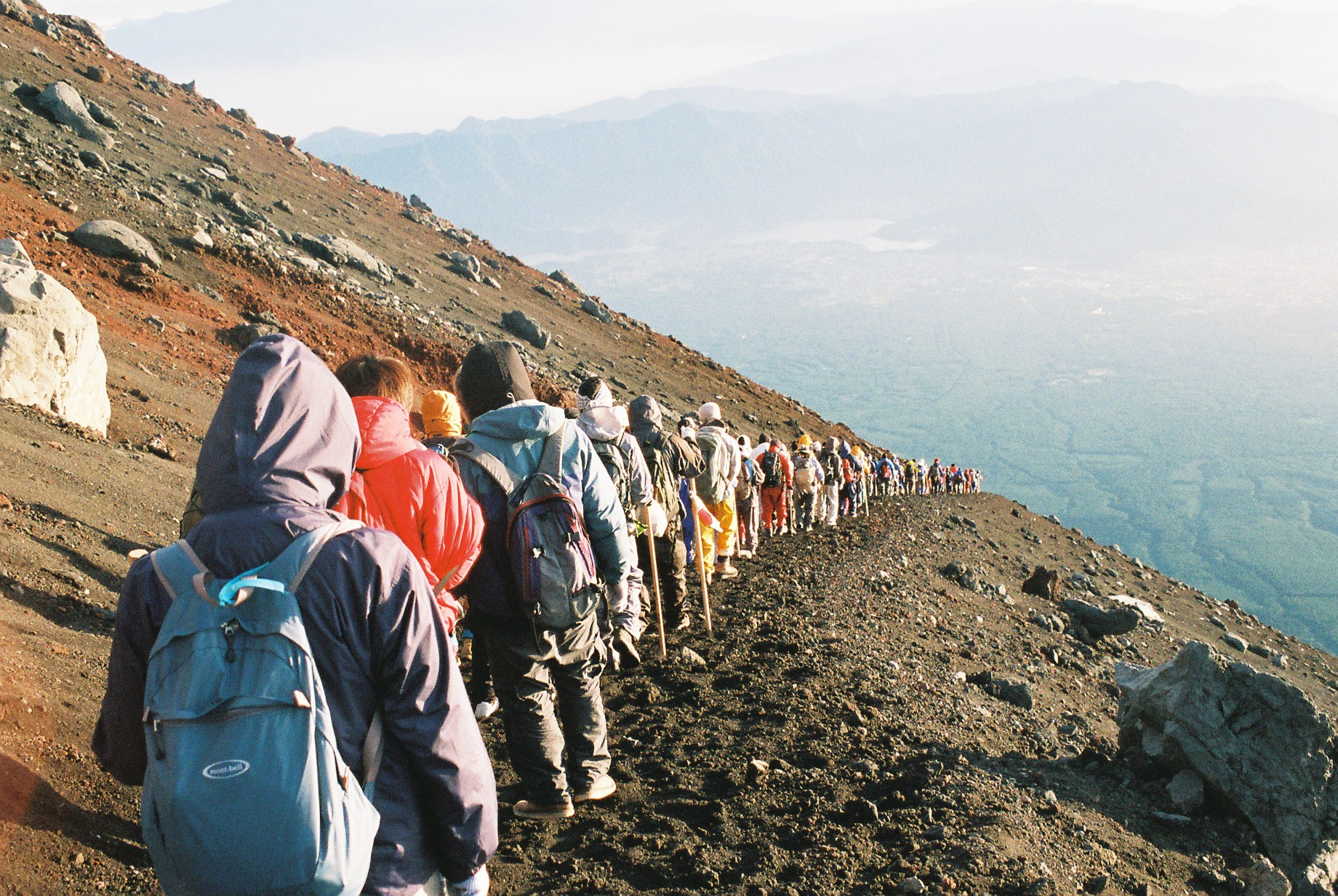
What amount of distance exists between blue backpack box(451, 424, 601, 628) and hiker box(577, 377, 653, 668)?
478mm

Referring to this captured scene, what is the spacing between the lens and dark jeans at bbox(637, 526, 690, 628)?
24.4 ft

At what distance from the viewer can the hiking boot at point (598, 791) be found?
4629 mm

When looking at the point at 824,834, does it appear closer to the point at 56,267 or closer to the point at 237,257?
the point at 56,267

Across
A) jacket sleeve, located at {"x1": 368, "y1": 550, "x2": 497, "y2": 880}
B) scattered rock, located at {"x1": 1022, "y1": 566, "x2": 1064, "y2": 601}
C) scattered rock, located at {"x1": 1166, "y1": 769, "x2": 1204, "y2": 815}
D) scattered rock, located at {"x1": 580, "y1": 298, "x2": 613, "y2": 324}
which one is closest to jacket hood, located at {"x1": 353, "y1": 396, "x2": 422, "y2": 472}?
jacket sleeve, located at {"x1": 368, "y1": 550, "x2": 497, "y2": 880}

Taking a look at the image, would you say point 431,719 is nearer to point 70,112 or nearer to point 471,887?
point 471,887

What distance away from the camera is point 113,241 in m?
17.1

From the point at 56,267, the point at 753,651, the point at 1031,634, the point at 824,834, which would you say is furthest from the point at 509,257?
the point at 824,834

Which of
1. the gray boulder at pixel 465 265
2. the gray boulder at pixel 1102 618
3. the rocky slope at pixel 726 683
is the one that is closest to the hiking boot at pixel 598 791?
the rocky slope at pixel 726 683

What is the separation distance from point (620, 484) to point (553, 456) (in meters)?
1.80

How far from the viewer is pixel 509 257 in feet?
147

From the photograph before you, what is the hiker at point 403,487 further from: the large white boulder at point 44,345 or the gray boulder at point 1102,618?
the gray boulder at point 1102,618

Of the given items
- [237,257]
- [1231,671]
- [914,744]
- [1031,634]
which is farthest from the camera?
[237,257]

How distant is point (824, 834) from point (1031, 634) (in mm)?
8797

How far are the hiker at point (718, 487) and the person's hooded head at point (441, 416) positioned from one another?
4507mm
